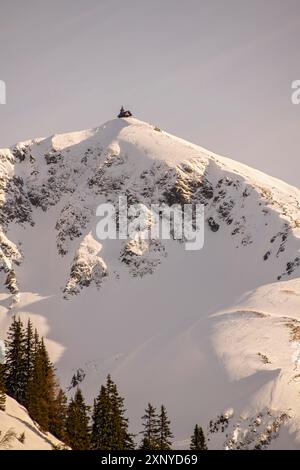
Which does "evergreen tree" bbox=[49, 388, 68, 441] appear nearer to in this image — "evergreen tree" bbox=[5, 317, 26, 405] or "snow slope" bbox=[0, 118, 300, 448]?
"evergreen tree" bbox=[5, 317, 26, 405]

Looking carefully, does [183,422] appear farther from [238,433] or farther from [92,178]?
[92,178]

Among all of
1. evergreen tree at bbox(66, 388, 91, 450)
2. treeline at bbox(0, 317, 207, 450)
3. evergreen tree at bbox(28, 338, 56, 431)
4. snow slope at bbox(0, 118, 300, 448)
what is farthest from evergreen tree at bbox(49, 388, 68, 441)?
snow slope at bbox(0, 118, 300, 448)

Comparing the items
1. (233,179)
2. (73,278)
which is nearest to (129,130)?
(233,179)

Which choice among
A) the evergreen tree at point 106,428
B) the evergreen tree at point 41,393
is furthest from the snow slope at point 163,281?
the evergreen tree at point 41,393

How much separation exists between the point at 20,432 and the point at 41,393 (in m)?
11.8

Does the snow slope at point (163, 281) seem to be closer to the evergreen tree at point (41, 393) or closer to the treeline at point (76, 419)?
the treeline at point (76, 419)

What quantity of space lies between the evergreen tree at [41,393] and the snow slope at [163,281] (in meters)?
26.1

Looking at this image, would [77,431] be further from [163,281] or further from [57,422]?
[163,281]

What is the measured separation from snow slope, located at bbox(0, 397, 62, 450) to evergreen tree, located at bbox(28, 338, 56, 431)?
3.24 feet

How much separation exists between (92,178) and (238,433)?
3635 inches

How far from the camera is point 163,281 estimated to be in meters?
135
